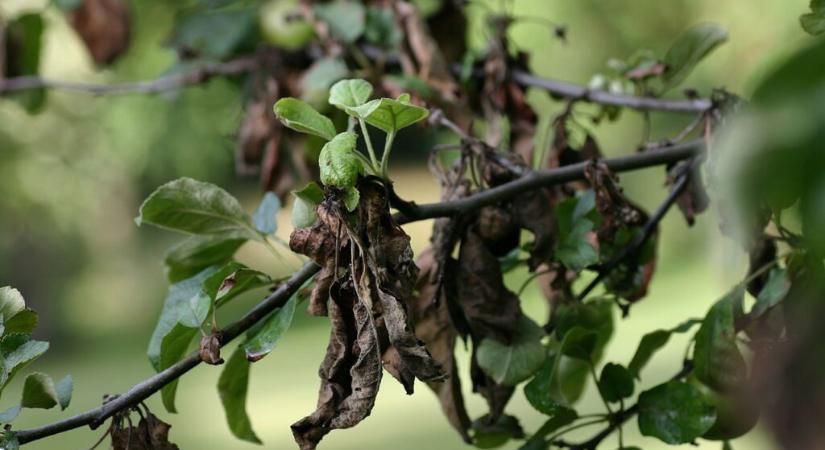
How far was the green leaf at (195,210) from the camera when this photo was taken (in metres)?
0.53

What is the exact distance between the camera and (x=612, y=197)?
0.62 m

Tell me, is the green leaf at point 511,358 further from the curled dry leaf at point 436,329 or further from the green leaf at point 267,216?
the green leaf at point 267,216

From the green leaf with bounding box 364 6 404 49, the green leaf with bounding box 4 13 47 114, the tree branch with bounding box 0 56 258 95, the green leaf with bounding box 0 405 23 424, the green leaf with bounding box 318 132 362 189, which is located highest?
the green leaf with bounding box 4 13 47 114

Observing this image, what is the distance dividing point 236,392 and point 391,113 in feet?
0.69

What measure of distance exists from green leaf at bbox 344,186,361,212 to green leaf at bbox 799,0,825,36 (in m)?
0.20

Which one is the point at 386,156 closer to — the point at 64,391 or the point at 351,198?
the point at 351,198

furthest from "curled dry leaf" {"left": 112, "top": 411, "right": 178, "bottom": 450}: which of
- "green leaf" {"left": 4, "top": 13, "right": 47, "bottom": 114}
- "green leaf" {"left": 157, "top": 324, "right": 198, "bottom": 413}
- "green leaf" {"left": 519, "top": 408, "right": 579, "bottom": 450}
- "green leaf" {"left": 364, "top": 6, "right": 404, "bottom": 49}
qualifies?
"green leaf" {"left": 4, "top": 13, "right": 47, "bottom": 114}

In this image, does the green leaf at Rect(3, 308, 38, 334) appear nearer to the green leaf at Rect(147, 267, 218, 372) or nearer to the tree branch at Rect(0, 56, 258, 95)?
the green leaf at Rect(147, 267, 218, 372)

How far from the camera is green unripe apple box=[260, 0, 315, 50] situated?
1.10 meters

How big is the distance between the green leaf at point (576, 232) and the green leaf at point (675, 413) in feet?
0.30

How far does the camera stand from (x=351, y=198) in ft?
1.41

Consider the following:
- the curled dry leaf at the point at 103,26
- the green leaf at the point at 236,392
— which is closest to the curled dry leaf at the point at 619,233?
the green leaf at the point at 236,392

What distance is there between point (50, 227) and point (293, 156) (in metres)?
6.46

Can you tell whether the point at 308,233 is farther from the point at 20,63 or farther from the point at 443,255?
the point at 20,63
